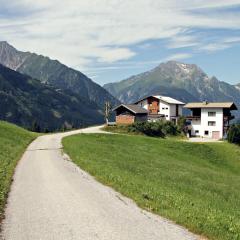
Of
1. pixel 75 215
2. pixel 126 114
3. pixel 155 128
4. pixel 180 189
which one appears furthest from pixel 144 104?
pixel 75 215

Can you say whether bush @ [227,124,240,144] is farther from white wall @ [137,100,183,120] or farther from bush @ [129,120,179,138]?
white wall @ [137,100,183,120]

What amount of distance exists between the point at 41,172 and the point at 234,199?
14500 mm

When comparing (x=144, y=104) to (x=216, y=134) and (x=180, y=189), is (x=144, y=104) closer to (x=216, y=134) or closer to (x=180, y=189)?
(x=216, y=134)

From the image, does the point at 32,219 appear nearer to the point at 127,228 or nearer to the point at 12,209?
the point at 12,209

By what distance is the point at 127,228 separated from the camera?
53.6ft

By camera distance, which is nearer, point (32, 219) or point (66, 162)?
point (32, 219)

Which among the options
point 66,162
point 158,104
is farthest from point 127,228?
point 158,104

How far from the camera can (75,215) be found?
18422 millimetres

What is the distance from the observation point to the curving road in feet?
51.0

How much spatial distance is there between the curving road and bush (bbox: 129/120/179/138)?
74375mm

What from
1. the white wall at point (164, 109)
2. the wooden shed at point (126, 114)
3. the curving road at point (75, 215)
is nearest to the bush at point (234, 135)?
the wooden shed at point (126, 114)

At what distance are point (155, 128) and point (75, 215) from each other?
8667 centimetres

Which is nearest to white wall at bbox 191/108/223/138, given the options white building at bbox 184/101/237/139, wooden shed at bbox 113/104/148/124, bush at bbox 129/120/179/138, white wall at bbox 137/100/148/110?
white building at bbox 184/101/237/139

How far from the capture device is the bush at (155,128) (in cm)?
10296
